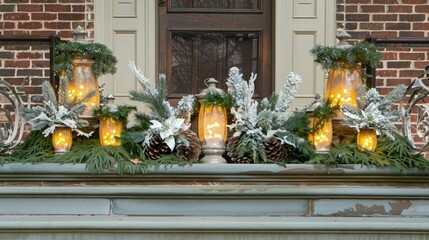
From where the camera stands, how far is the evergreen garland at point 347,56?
4.78 metres

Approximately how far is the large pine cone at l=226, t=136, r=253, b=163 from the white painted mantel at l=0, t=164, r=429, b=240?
0.14 meters

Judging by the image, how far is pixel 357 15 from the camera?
25.4 ft

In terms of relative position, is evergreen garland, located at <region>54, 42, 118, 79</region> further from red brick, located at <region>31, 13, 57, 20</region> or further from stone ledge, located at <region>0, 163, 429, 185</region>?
red brick, located at <region>31, 13, 57, 20</region>

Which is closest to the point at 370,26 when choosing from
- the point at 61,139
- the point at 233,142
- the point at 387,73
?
the point at 387,73

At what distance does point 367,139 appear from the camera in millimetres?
4633

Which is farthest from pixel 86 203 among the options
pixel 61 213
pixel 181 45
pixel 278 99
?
pixel 181 45

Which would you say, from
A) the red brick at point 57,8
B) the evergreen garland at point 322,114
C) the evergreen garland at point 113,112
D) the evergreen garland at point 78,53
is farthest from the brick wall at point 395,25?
the evergreen garland at point 113,112

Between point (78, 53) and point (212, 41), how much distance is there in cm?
315

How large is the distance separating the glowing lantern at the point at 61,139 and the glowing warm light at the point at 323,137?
1143mm

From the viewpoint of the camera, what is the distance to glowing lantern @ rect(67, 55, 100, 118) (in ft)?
15.8

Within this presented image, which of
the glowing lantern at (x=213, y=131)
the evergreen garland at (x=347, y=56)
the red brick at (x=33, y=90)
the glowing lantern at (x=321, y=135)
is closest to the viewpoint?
the glowing lantern at (x=213, y=131)

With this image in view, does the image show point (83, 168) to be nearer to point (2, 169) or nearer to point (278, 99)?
point (2, 169)

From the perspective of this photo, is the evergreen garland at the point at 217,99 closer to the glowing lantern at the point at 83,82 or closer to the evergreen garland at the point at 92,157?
the evergreen garland at the point at 92,157

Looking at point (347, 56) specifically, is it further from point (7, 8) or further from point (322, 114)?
point (7, 8)
